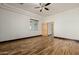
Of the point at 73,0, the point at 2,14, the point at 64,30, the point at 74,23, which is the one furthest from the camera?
the point at 2,14

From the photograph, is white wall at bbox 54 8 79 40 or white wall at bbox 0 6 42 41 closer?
white wall at bbox 54 8 79 40

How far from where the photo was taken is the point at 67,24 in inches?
97.3

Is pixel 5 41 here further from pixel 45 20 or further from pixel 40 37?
pixel 45 20

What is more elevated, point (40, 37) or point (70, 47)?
point (40, 37)

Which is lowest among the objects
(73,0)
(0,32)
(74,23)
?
(0,32)

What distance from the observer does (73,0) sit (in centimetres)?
162

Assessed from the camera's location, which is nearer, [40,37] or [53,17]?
[53,17]

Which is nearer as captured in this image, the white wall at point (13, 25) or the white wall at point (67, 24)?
the white wall at point (67, 24)

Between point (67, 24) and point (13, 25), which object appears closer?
point (67, 24)

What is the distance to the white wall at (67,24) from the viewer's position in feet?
7.53

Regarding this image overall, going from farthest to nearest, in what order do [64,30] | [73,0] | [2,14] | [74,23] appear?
[2,14] < [64,30] < [74,23] < [73,0]

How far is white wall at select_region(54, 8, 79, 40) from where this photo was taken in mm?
2294
